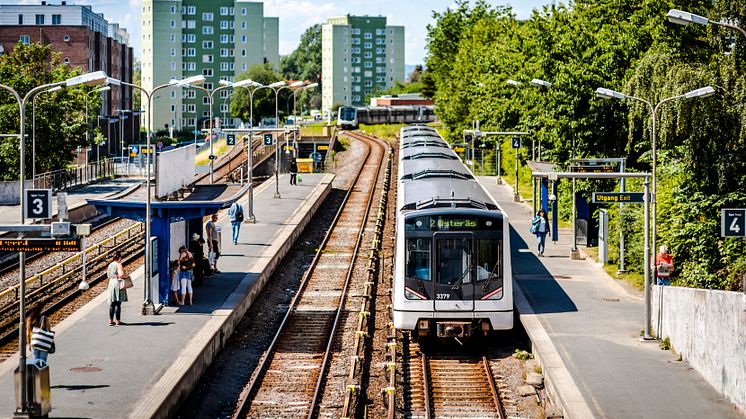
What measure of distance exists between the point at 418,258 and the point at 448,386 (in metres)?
2.90

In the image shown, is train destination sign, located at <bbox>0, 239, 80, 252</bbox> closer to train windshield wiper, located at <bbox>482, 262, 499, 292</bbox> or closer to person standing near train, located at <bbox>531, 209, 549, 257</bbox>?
train windshield wiper, located at <bbox>482, 262, 499, 292</bbox>

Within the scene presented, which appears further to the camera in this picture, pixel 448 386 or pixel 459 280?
pixel 459 280

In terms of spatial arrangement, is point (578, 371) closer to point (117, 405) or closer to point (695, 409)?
point (695, 409)

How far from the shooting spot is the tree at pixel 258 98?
102125mm

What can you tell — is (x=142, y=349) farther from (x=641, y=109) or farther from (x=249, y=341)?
(x=641, y=109)

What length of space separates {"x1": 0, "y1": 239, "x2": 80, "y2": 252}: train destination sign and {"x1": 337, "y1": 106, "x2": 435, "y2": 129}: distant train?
86599mm

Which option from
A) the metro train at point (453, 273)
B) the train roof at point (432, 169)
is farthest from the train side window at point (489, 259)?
the train roof at point (432, 169)

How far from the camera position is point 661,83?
28328 mm

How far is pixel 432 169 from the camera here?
2697 centimetres

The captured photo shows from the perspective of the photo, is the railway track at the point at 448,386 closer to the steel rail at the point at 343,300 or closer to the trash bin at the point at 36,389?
the steel rail at the point at 343,300

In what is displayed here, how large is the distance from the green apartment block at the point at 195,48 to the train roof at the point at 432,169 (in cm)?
8789

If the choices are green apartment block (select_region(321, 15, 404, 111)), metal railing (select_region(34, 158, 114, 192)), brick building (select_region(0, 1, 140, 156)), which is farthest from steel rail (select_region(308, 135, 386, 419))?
green apartment block (select_region(321, 15, 404, 111))

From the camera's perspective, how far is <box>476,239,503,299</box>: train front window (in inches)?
770

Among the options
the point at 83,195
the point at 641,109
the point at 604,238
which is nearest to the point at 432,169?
the point at 604,238
